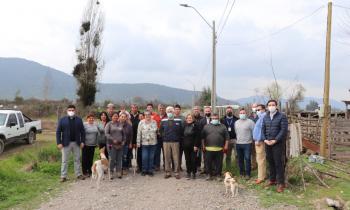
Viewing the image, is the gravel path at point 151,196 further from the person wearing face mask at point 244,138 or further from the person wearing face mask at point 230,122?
the person wearing face mask at point 230,122

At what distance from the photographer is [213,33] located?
19.5 metres

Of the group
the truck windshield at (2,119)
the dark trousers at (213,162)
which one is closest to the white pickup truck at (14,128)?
the truck windshield at (2,119)

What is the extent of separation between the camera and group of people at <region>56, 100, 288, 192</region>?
9.98 m

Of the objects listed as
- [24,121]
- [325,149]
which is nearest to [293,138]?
[325,149]

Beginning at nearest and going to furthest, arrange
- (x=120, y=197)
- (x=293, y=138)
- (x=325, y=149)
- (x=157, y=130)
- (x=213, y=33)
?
(x=120, y=197) < (x=293, y=138) < (x=157, y=130) < (x=325, y=149) < (x=213, y=33)

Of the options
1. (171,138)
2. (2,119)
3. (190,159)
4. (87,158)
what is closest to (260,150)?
(190,159)

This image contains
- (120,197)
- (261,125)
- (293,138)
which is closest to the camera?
(120,197)

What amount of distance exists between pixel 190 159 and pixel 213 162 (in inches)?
23.2

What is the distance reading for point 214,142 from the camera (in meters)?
9.93

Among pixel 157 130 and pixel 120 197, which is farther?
pixel 157 130

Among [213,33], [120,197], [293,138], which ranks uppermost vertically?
[213,33]

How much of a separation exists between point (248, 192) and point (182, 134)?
7.86 feet

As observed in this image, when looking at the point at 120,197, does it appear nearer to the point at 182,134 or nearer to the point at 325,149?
the point at 182,134

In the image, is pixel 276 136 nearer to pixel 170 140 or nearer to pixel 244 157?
pixel 244 157
